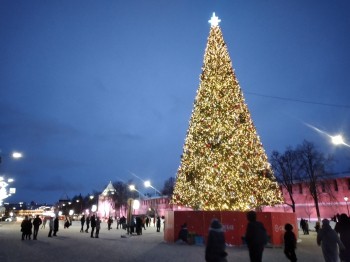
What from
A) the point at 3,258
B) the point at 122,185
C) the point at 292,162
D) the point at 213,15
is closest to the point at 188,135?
the point at 213,15

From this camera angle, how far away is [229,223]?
62.7 feet

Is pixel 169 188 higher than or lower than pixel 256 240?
higher

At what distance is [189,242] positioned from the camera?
772 inches

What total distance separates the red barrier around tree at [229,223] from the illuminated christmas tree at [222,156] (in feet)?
6.68

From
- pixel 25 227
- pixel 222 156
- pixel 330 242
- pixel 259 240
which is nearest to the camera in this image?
pixel 259 240

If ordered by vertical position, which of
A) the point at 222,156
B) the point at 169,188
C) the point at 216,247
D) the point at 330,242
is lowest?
the point at 330,242

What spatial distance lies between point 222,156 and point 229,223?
4865 mm

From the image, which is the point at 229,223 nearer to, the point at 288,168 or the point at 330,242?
the point at 330,242

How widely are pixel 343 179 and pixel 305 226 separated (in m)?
25.2

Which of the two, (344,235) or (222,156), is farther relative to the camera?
(222,156)

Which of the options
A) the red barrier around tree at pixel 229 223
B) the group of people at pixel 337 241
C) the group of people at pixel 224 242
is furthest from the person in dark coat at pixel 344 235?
the red barrier around tree at pixel 229 223

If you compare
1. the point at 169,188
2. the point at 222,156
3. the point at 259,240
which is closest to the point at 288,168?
the point at 222,156

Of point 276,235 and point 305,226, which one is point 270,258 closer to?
point 276,235

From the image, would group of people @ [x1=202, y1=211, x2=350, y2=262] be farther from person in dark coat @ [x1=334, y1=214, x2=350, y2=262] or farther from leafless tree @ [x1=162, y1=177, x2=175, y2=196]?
leafless tree @ [x1=162, y1=177, x2=175, y2=196]
